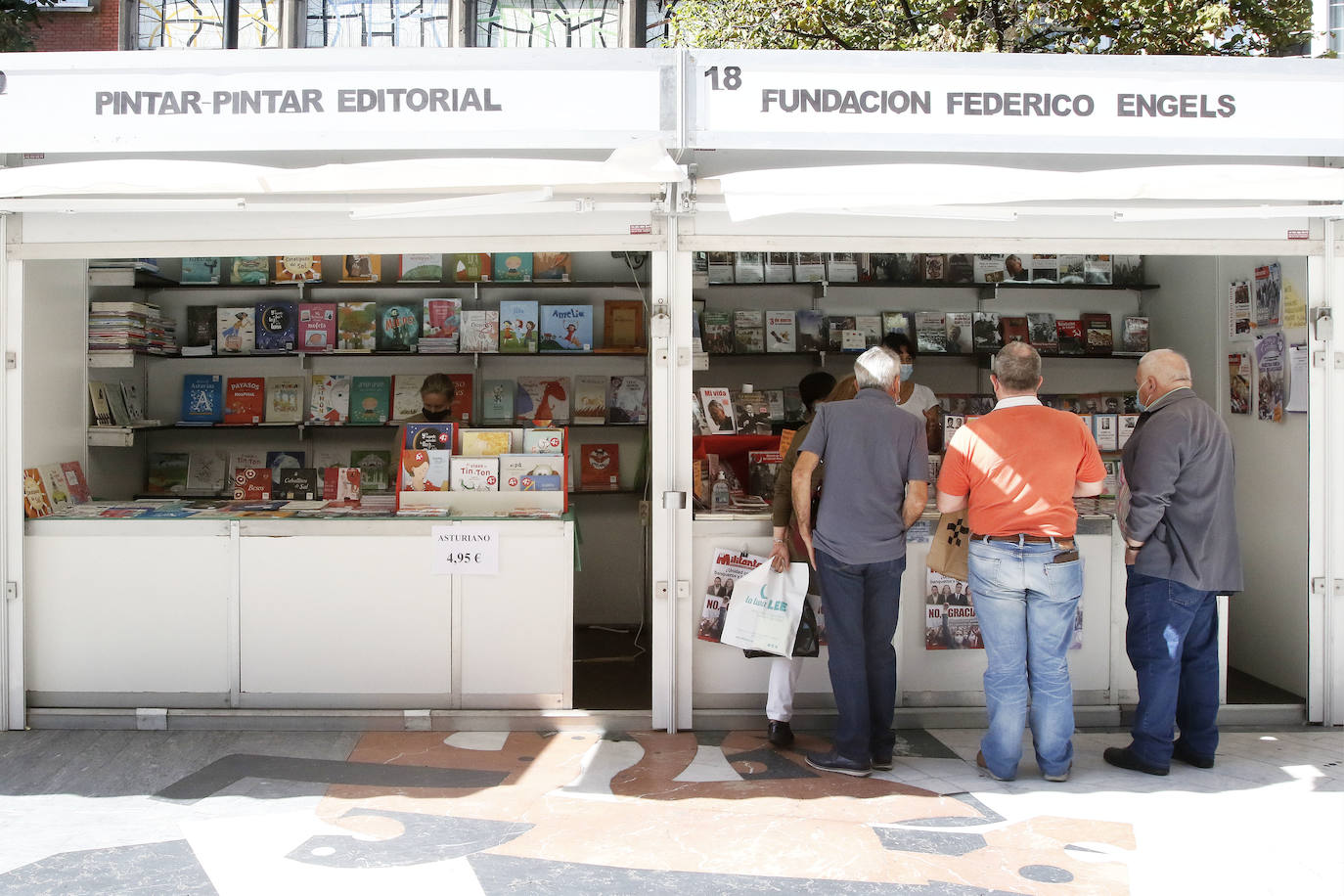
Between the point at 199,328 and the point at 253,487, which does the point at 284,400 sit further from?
the point at 253,487

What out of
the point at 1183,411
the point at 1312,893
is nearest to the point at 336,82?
the point at 1183,411

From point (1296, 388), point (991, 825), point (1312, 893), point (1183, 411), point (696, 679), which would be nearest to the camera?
point (1312, 893)

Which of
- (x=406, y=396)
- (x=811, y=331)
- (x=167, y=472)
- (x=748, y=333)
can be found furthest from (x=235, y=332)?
(x=811, y=331)

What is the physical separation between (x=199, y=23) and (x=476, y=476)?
7.34 meters

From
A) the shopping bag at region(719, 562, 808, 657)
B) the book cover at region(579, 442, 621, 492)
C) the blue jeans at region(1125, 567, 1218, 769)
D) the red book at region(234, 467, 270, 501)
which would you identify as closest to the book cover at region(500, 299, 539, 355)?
the book cover at region(579, 442, 621, 492)

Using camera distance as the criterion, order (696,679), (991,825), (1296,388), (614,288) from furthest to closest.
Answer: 1. (614,288)
2. (1296,388)
3. (696,679)
4. (991,825)

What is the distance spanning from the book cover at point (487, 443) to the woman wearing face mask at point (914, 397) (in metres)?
2.45

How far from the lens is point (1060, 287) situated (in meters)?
7.04

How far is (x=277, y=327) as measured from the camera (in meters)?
6.70

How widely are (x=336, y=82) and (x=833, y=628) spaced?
289 centimetres

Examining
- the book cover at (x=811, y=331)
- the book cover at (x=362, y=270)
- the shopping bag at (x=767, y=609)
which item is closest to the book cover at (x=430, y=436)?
the shopping bag at (x=767, y=609)

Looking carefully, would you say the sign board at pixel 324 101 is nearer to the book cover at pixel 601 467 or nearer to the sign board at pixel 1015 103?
the sign board at pixel 1015 103

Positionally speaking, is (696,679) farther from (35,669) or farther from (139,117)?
(139,117)

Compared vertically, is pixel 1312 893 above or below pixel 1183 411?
below
